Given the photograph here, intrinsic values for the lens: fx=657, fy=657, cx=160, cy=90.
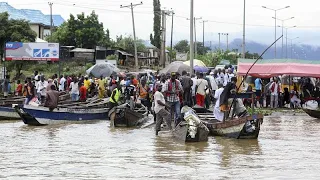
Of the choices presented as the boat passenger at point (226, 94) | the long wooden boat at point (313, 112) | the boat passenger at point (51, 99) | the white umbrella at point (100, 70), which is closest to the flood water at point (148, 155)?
the boat passenger at point (226, 94)

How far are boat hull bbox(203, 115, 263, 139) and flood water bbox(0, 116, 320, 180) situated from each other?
0.24 meters

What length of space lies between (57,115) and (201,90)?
4.96 meters

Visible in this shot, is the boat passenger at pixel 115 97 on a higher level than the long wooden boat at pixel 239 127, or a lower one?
higher

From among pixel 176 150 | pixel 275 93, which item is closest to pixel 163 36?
pixel 275 93

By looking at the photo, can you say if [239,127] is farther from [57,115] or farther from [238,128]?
[57,115]

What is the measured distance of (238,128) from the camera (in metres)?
16.9

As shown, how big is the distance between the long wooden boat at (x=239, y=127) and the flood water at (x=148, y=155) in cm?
25

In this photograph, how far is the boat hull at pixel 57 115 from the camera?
21797 millimetres

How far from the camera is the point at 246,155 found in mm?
14414

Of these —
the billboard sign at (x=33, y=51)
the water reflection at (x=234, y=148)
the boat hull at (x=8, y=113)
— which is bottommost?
the water reflection at (x=234, y=148)

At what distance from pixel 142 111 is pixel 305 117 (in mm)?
7347

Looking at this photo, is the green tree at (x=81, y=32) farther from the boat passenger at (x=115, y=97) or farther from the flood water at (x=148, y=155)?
the flood water at (x=148, y=155)

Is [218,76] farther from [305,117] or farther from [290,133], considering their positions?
[290,133]

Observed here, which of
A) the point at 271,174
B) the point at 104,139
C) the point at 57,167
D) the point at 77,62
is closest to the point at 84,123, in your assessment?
the point at 104,139
